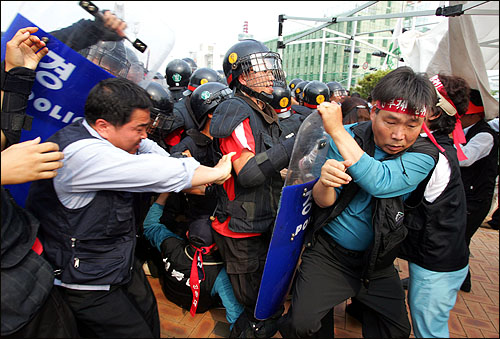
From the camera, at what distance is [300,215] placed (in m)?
1.97

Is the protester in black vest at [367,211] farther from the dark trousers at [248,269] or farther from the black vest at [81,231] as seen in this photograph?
the black vest at [81,231]

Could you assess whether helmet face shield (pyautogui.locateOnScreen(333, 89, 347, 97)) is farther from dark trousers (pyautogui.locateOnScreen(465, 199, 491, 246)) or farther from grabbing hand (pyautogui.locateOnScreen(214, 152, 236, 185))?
grabbing hand (pyautogui.locateOnScreen(214, 152, 236, 185))

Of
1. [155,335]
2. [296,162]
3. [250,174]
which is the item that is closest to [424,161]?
[296,162]

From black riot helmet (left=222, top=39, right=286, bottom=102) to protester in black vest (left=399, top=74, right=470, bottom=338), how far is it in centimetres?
119

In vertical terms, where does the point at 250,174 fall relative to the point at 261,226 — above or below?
above

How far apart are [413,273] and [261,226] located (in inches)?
41.6

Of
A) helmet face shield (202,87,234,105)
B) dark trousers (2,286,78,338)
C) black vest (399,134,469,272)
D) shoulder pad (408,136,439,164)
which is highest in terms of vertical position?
helmet face shield (202,87,234,105)

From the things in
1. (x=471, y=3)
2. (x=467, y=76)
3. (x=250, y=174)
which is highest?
(x=471, y=3)

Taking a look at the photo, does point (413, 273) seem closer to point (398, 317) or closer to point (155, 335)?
point (398, 317)

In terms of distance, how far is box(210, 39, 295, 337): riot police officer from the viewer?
195 centimetres

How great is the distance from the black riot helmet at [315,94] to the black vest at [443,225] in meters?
3.95

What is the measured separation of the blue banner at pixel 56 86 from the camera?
1.54m

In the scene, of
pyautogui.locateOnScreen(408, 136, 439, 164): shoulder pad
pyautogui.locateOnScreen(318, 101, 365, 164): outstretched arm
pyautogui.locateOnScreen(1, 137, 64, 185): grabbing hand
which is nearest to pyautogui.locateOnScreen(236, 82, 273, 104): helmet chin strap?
pyautogui.locateOnScreen(318, 101, 365, 164): outstretched arm

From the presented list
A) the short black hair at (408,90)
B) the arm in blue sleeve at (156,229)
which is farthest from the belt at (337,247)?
the arm in blue sleeve at (156,229)
